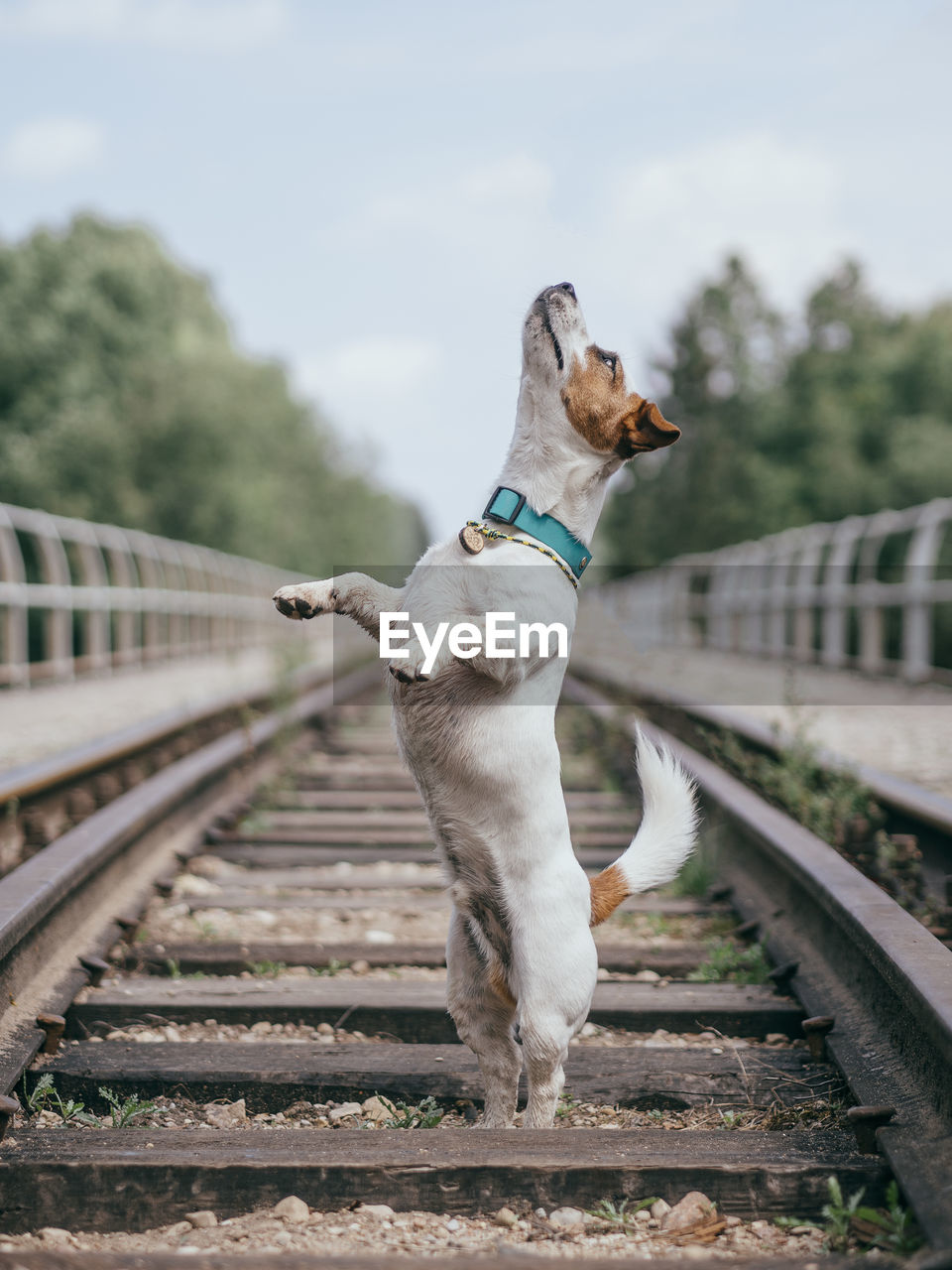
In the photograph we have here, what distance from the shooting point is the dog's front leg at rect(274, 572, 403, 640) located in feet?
7.80

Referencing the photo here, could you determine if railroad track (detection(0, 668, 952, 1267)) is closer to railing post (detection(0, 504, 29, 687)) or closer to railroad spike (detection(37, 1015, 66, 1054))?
railroad spike (detection(37, 1015, 66, 1054))

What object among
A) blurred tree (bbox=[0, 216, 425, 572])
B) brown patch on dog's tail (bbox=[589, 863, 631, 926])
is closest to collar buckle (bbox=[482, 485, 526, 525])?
brown patch on dog's tail (bbox=[589, 863, 631, 926])

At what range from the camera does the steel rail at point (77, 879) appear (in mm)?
2725

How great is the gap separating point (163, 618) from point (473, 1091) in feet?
53.3

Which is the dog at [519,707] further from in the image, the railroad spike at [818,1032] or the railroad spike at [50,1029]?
the railroad spike at [50,1029]

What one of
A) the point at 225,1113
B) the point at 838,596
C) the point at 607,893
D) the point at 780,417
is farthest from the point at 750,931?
the point at 780,417

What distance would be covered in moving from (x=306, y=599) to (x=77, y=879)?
1.45 metres

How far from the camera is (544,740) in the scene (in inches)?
96.1

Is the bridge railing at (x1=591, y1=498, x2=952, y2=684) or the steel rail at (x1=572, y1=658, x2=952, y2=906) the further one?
the bridge railing at (x1=591, y1=498, x2=952, y2=684)

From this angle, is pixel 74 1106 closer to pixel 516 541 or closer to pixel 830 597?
pixel 516 541

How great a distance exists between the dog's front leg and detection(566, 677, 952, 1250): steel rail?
2.43ft

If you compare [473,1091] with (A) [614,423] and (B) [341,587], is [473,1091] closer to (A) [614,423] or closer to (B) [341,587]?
(B) [341,587]

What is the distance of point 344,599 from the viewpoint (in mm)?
2443

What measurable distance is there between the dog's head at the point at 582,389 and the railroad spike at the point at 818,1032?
1355mm
